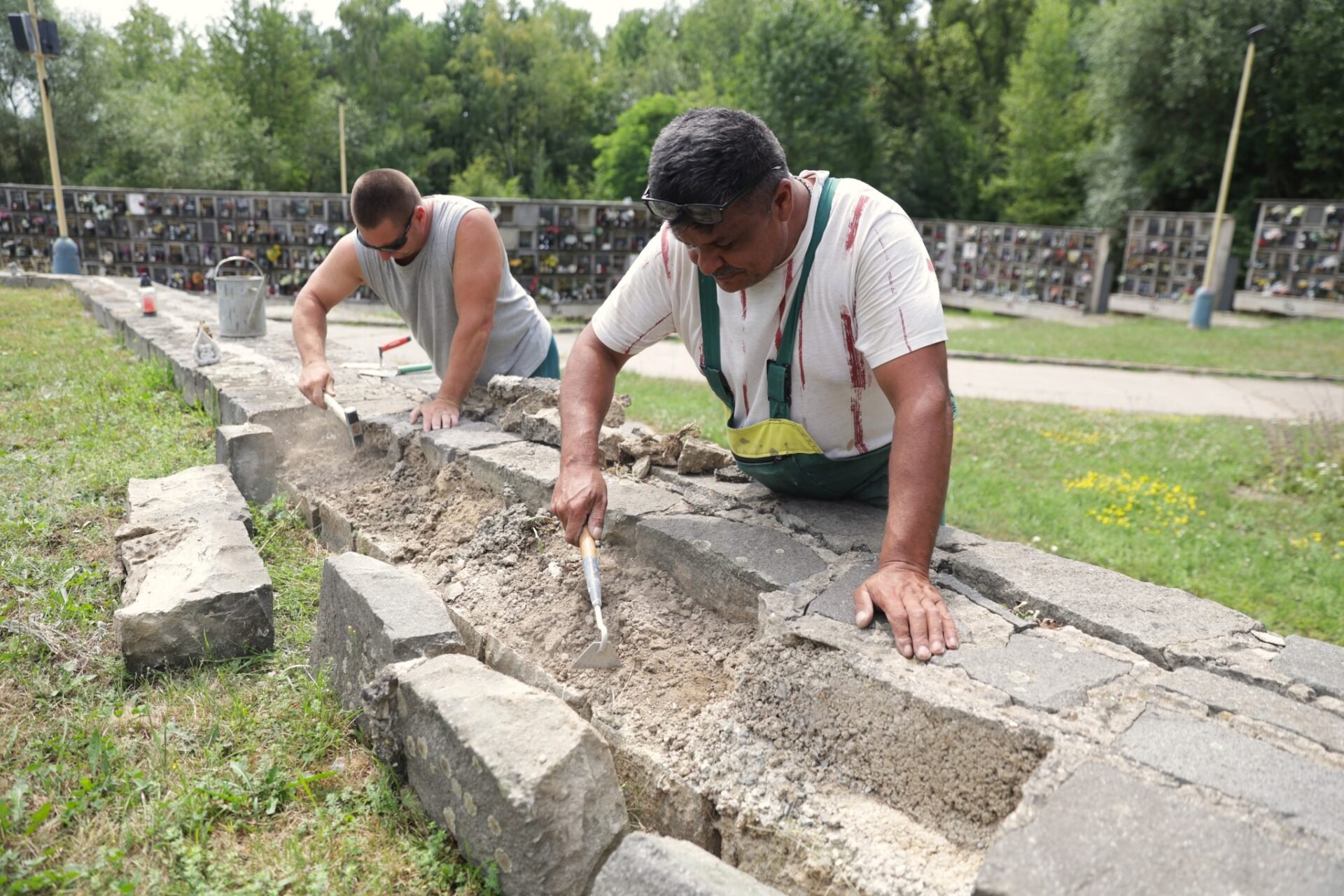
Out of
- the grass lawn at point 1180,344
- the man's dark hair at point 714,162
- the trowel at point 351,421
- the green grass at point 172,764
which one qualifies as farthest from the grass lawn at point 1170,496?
the grass lawn at point 1180,344

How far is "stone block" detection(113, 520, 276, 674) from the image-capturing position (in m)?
2.36

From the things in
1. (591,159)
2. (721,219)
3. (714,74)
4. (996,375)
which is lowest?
(996,375)

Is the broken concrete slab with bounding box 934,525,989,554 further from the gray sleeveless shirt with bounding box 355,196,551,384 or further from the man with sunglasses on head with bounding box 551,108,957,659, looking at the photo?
the gray sleeveless shirt with bounding box 355,196,551,384

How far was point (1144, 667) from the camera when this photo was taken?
186 centimetres

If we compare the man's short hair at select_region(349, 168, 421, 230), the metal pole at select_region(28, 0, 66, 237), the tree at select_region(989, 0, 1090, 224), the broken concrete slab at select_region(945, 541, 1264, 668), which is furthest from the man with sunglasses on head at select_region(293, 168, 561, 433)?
the tree at select_region(989, 0, 1090, 224)

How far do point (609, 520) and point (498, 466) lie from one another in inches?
24.9

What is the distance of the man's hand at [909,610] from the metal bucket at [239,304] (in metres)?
7.00

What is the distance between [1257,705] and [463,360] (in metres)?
3.06

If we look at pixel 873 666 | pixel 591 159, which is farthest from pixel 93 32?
pixel 873 666

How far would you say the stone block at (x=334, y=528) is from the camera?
3.36 m

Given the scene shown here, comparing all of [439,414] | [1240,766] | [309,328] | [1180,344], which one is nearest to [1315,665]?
[1240,766]

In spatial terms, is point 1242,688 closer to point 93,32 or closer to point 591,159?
point 93,32

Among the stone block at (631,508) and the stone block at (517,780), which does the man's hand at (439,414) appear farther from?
the stone block at (517,780)

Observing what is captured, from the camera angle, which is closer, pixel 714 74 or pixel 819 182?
pixel 819 182
